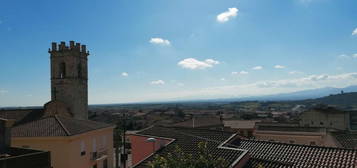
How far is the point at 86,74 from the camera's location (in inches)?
1478

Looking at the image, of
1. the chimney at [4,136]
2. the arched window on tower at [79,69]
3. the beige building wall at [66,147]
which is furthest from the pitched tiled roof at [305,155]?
the arched window on tower at [79,69]

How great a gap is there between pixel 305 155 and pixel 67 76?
29608 mm

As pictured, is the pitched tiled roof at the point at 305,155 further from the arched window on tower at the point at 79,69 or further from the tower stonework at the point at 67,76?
the arched window on tower at the point at 79,69

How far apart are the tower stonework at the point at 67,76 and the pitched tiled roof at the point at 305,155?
26.0 metres

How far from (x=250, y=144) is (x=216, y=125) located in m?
33.5

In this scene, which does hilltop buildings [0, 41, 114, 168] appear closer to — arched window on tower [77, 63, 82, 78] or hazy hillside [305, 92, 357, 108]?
arched window on tower [77, 63, 82, 78]

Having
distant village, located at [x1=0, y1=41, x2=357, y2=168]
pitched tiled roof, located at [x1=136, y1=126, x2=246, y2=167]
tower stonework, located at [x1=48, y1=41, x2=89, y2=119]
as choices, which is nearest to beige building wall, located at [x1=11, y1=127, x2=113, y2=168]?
distant village, located at [x1=0, y1=41, x2=357, y2=168]

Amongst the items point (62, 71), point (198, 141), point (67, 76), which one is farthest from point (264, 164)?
point (62, 71)

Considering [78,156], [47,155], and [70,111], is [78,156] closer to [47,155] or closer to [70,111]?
[47,155]

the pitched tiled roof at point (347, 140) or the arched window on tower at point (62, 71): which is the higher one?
the arched window on tower at point (62, 71)

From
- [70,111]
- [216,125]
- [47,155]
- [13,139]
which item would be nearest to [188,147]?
[47,155]

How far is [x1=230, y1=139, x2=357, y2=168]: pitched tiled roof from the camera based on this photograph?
13.0 metres

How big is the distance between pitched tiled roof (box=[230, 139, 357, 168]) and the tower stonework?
85.2 ft

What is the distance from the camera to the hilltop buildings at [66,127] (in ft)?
59.8
